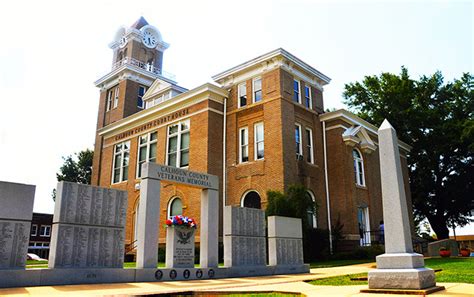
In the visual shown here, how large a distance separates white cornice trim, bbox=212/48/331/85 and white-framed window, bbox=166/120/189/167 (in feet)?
13.0

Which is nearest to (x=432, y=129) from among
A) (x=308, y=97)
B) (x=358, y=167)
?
(x=358, y=167)

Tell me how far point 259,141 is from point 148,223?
41.2ft

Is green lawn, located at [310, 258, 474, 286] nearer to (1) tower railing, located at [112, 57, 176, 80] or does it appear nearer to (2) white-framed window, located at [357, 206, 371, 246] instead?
(2) white-framed window, located at [357, 206, 371, 246]

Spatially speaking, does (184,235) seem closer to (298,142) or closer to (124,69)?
(298,142)

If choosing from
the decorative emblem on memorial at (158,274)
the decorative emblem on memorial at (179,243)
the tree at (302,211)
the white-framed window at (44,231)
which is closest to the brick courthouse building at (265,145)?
the tree at (302,211)

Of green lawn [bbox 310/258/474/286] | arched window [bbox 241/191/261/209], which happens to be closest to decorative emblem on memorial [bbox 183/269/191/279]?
green lawn [bbox 310/258/474/286]

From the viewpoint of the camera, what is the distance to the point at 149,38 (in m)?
37.5

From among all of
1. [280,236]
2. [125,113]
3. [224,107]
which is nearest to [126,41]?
[125,113]

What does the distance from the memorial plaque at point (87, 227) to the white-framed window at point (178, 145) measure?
13.8 meters

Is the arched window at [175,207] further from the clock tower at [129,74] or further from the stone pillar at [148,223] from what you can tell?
the stone pillar at [148,223]

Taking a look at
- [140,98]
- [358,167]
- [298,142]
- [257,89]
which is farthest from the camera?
[140,98]

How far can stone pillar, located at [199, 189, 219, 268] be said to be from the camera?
11978 millimetres

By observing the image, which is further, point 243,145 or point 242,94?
point 242,94

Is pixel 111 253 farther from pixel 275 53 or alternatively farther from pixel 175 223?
pixel 275 53
